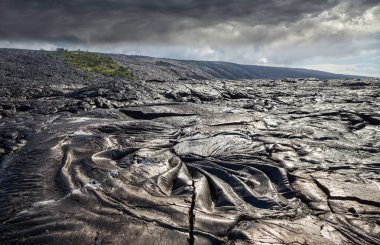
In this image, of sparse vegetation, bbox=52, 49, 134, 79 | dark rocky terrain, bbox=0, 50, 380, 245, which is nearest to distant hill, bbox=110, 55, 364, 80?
sparse vegetation, bbox=52, 49, 134, 79

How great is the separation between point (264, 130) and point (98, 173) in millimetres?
5527

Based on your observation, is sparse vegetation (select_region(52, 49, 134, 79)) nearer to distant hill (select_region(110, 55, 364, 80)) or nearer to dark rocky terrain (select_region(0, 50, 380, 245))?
distant hill (select_region(110, 55, 364, 80))

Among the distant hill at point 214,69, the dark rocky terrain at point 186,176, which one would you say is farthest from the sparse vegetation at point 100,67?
the dark rocky terrain at point 186,176

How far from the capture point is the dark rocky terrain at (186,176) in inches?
183

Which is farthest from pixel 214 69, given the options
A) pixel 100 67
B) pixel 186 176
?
pixel 186 176

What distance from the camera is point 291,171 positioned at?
6773 mm

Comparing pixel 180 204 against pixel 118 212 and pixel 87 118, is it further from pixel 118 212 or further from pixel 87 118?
pixel 87 118

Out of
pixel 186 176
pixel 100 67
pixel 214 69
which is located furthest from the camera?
pixel 214 69

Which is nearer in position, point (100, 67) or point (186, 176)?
point (186, 176)

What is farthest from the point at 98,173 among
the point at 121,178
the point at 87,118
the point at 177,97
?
the point at 177,97

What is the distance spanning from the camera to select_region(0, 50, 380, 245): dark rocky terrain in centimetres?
465

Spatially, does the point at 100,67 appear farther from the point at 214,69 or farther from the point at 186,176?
the point at 214,69

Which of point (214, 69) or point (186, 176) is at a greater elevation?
point (214, 69)

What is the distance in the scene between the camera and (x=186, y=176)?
6.45 meters
